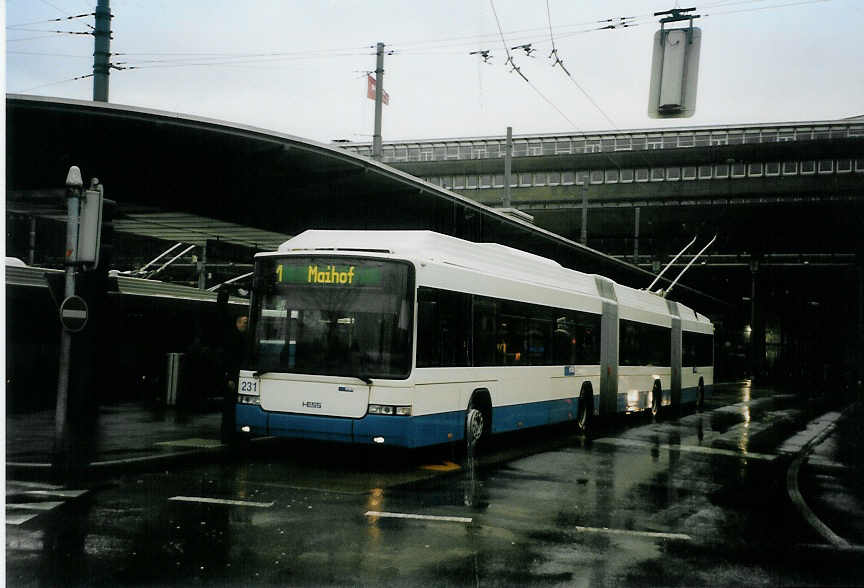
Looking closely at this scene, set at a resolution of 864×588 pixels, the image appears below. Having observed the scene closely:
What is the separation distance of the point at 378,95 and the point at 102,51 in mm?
8616

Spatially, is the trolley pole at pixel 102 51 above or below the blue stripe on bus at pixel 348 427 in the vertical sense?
above

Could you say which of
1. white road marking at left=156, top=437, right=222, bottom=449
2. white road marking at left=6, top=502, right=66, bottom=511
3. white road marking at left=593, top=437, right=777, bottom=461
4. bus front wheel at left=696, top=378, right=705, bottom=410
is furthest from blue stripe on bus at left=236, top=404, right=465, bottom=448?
bus front wheel at left=696, top=378, right=705, bottom=410

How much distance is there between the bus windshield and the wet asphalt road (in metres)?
1.35

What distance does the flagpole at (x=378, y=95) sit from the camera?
1060 inches

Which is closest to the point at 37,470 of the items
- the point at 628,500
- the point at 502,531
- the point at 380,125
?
the point at 502,531

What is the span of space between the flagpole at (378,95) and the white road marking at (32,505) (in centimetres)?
1842

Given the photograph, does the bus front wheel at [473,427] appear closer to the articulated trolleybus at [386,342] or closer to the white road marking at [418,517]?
the articulated trolleybus at [386,342]

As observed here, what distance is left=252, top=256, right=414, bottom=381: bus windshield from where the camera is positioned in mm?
11891

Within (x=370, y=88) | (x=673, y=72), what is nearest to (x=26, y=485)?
(x=673, y=72)

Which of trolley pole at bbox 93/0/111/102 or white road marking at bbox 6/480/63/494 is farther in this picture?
trolley pole at bbox 93/0/111/102

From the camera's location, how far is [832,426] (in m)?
23.3

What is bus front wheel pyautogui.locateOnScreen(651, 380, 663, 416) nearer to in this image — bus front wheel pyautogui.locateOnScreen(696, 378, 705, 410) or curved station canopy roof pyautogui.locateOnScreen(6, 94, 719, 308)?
curved station canopy roof pyautogui.locateOnScreen(6, 94, 719, 308)

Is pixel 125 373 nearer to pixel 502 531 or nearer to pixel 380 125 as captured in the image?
pixel 380 125

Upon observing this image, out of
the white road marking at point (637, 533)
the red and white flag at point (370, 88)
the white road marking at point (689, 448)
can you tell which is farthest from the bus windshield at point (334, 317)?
the red and white flag at point (370, 88)
